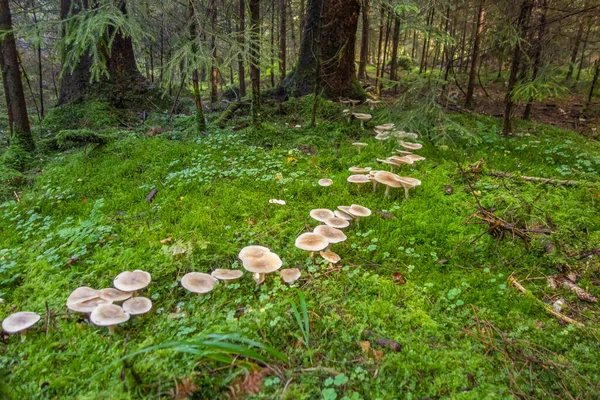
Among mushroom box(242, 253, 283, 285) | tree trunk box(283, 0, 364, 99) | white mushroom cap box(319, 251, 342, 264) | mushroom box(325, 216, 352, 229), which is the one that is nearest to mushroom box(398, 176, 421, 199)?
mushroom box(325, 216, 352, 229)

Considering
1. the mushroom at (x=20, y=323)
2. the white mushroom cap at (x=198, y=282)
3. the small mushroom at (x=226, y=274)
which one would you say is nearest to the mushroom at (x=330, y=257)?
the small mushroom at (x=226, y=274)

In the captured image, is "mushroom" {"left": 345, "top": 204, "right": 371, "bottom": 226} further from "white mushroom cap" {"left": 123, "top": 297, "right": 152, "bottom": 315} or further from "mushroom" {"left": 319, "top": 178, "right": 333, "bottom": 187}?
"white mushroom cap" {"left": 123, "top": 297, "right": 152, "bottom": 315}

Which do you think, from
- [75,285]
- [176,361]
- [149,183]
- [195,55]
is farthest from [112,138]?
[176,361]

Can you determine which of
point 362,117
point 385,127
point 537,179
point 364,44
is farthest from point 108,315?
point 364,44

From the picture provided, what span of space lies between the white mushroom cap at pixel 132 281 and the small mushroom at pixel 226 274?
0.64 m

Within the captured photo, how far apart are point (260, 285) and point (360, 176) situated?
2349 mm

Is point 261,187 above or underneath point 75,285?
above

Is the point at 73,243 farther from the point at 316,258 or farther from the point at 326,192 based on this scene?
the point at 326,192

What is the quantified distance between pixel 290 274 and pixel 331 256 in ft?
1.70

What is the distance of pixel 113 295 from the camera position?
296 cm

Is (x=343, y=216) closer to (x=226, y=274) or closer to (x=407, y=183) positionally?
(x=407, y=183)

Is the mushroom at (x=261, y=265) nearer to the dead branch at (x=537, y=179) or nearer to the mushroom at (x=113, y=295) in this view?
the mushroom at (x=113, y=295)

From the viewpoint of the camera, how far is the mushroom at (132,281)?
9.89ft

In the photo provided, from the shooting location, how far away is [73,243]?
407 cm
